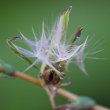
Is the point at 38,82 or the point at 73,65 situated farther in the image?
the point at 73,65

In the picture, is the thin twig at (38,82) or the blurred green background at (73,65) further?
the blurred green background at (73,65)

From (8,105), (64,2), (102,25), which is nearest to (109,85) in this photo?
(102,25)

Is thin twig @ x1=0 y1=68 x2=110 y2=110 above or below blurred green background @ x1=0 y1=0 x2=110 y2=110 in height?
below

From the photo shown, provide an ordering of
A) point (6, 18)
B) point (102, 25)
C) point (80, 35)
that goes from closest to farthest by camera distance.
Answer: point (80, 35), point (102, 25), point (6, 18)

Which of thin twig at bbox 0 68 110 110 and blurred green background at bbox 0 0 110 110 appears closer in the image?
thin twig at bbox 0 68 110 110

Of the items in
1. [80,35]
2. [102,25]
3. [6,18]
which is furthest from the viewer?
[6,18]

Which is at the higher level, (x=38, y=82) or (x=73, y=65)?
(x=73, y=65)

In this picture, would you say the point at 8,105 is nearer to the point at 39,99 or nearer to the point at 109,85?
the point at 39,99

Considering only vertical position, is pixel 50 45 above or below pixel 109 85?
below
